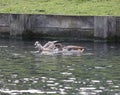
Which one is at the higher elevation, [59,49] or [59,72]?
[59,72]

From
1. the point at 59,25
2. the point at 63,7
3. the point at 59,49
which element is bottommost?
the point at 59,49

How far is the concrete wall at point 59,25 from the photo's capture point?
45.2 metres

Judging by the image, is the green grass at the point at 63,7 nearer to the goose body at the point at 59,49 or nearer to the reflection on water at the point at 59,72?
the reflection on water at the point at 59,72

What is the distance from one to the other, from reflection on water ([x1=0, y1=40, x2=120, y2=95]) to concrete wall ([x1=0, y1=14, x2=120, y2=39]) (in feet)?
13.2

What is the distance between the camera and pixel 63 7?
169ft

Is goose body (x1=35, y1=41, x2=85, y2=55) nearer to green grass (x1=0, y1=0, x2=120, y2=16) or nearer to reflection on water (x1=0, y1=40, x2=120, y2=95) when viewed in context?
reflection on water (x1=0, y1=40, x2=120, y2=95)

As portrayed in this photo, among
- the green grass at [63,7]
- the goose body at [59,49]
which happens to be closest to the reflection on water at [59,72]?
the goose body at [59,49]

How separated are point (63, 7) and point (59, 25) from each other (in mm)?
5573

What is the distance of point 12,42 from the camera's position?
146ft

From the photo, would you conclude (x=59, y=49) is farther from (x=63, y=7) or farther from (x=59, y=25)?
(x=63, y=7)

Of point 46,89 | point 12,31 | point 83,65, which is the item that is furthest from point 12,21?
point 46,89

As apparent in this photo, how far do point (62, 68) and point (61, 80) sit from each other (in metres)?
3.67

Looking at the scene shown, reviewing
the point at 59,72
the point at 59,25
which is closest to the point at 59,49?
the point at 59,25

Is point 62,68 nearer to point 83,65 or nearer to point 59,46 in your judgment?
point 83,65
